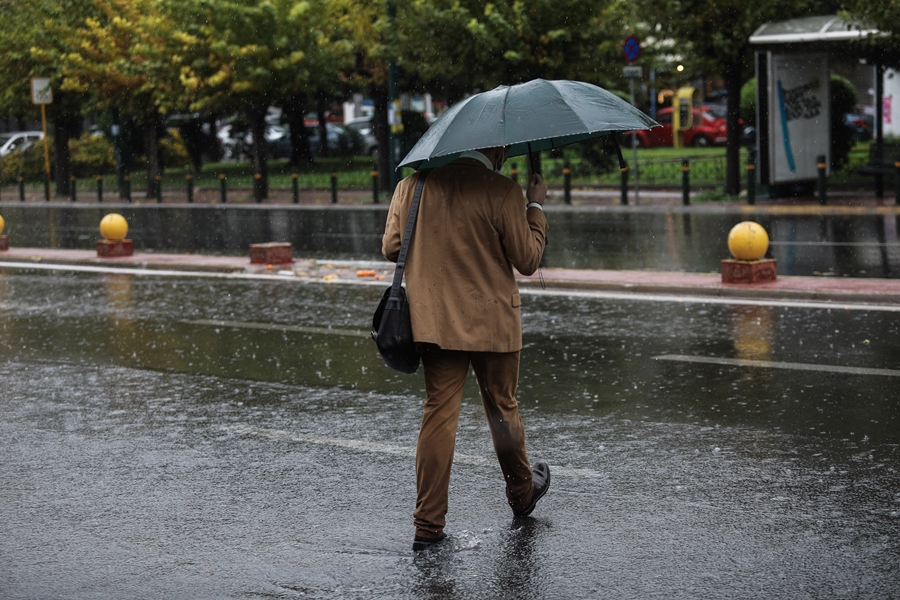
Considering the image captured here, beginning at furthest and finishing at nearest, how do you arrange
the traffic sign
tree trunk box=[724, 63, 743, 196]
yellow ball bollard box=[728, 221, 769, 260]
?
the traffic sign, tree trunk box=[724, 63, 743, 196], yellow ball bollard box=[728, 221, 769, 260]

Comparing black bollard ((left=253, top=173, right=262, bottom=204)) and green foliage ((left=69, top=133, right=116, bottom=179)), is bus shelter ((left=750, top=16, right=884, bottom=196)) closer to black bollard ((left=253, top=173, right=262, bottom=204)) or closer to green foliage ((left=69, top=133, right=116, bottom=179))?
black bollard ((left=253, top=173, right=262, bottom=204))

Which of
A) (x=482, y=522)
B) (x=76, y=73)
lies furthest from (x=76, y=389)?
(x=76, y=73)

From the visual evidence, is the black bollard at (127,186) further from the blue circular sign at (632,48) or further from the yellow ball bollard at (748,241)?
the yellow ball bollard at (748,241)

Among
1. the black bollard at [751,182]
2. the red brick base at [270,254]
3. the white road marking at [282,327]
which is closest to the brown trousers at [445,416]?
the white road marking at [282,327]

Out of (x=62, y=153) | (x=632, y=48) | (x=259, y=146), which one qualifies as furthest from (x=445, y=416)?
(x=62, y=153)

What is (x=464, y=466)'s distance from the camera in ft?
20.0

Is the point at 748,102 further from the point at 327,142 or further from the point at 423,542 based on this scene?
the point at 423,542

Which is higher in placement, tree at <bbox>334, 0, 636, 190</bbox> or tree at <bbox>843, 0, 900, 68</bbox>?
tree at <bbox>334, 0, 636, 190</bbox>

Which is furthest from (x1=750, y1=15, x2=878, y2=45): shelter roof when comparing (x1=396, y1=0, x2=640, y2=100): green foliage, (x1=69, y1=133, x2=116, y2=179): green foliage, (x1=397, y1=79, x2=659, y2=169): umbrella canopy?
(x1=69, y1=133, x2=116, y2=179): green foliage

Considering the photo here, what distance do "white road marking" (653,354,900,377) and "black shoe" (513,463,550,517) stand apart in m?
3.45

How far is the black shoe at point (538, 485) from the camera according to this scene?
5.22 m

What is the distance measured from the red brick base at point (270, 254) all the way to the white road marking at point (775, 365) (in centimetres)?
746

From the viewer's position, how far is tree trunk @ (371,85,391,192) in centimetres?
3183

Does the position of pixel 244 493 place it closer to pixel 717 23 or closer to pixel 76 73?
pixel 717 23
